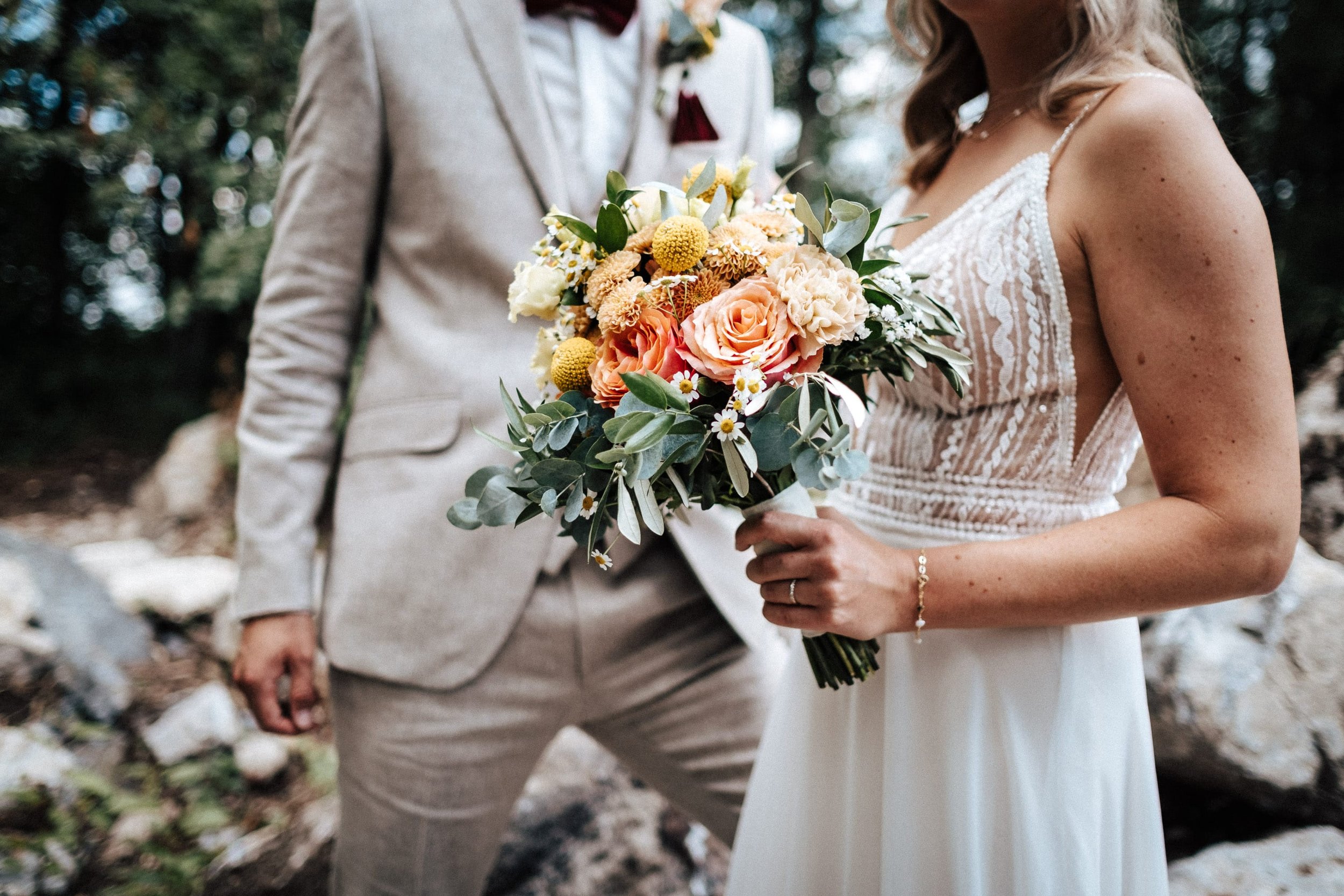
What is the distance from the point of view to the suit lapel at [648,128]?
1.89 metres

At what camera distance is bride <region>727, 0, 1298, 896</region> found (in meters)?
1.15

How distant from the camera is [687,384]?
1.06 m

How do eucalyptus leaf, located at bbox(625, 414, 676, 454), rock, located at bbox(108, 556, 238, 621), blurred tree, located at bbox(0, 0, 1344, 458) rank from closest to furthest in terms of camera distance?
eucalyptus leaf, located at bbox(625, 414, 676, 454) → rock, located at bbox(108, 556, 238, 621) → blurred tree, located at bbox(0, 0, 1344, 458)

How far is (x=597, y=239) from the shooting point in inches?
48.1

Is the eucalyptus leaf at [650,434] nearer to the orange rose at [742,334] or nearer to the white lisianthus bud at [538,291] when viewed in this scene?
the orange rose at [742,334]

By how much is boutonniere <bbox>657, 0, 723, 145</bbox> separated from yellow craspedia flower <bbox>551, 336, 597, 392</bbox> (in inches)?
37.7

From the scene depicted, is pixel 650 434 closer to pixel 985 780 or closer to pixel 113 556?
pixel 985 780

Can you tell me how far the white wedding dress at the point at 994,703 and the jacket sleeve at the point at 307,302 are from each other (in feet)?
3.99

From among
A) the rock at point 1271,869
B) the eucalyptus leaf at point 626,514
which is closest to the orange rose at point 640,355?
the eucalyptus leaf at point 626,514

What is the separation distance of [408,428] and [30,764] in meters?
2.53

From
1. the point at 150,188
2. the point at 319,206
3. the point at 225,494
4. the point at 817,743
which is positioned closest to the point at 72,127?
the point at 150,188

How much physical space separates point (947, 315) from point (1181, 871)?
1.62m

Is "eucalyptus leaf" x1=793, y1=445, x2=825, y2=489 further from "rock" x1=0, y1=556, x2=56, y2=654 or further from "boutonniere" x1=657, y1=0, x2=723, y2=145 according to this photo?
"rock" x1=0, y1=556, x2=56, y2=654

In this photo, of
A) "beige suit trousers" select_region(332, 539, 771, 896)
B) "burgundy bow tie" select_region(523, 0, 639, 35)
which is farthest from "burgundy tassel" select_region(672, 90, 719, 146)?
"beige suit trousers" select_region(332, 539, 771, 896)
